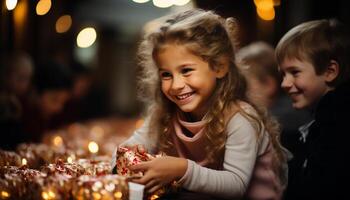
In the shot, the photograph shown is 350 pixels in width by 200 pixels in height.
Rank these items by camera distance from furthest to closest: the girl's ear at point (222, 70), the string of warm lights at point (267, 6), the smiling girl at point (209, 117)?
1. the string of warm lights at point (267, 6)
2. the girl's ear at point (222, 70)
3. the smiling girl at point (209, 117)

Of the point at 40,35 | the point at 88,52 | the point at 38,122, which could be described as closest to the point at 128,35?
the point at 88,52

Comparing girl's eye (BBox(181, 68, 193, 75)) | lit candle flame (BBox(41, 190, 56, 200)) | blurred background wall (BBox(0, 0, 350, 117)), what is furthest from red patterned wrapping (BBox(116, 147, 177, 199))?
blurred background wall (BBox(0, 0, 350, 117))

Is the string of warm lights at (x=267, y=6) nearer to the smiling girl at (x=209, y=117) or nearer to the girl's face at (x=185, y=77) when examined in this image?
the smiling girl at (x=209, y=117)

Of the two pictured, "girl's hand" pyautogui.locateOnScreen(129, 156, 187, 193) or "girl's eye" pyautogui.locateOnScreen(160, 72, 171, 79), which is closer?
"girl's hand" pyautogui.locateOnScreen(129, 156, 187, 193)

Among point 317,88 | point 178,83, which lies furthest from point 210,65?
point 317,88

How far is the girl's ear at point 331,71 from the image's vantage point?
247 cm

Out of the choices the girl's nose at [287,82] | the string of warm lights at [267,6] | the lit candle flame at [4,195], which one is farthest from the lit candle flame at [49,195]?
the string of warm lights at [267,6]

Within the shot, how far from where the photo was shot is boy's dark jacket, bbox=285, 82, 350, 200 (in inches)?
84.4

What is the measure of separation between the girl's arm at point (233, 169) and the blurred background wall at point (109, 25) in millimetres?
692

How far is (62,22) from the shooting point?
921 cm

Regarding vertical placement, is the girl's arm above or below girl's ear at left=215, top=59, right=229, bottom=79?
below

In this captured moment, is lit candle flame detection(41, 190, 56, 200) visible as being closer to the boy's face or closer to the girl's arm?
the girl's arm

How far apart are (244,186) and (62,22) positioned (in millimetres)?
7686

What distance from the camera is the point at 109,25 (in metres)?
15.0
